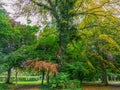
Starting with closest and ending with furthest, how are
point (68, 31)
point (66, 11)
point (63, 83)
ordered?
point (63, 83), point (66, 11), point (68, 31)

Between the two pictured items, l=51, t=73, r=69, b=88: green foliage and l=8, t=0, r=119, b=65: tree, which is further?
l=8, t=0, r=119, b=65: tree

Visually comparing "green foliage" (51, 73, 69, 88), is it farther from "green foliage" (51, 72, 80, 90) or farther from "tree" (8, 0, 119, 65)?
"tree" (8, 0, 119, 65)

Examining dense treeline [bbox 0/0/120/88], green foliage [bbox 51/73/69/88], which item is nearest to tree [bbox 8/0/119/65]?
dense treeline [bbox 0/0/120/88]

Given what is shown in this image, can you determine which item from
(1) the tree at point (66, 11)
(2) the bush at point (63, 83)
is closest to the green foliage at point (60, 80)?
(2) the bush at point (63, 83)

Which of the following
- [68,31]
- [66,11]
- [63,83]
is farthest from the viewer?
[68,31]

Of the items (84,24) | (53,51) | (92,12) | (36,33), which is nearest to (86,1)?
(92,12)

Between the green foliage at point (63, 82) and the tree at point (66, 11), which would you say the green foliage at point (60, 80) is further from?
the tree at point (66, 11)

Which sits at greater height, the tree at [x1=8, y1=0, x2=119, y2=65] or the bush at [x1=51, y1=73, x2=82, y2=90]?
the tree at [x1=8, y1=0, x2=119, y2=65]

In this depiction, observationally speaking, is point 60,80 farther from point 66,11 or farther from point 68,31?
point 66,11

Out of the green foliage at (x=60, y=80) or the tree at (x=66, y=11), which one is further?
the tree at (x=66, y=11)

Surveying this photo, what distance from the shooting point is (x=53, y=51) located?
19359mm

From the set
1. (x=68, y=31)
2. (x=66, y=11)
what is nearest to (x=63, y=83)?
(x=68, y=31)

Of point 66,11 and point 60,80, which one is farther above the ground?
point 66,11

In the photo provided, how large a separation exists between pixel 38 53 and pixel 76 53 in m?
3.57
